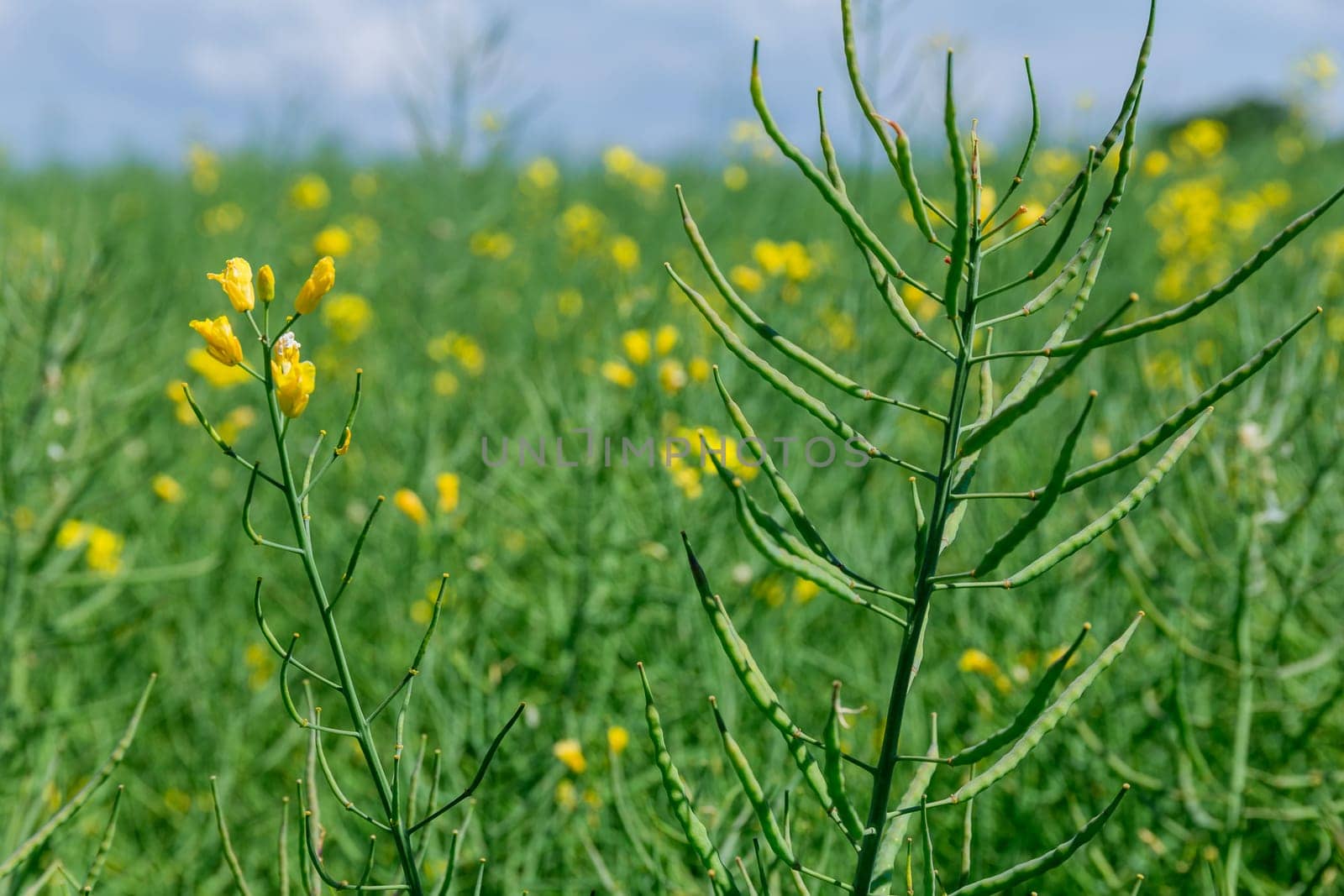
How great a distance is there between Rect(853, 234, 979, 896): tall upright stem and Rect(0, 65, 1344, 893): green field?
0.40m

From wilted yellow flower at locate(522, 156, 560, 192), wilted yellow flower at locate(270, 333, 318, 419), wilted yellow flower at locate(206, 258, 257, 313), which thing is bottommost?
wilted yellow flower at locate(270, 333, 318, 419)

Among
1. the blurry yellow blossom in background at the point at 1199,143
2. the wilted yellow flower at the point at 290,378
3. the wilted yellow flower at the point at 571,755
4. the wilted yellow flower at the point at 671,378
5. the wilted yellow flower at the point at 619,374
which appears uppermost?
the blurry yellow blossom in background at the point at 1199,143

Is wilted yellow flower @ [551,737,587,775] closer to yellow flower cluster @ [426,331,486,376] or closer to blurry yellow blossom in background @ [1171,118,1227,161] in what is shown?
yellow flower cluster @ [426,331,486,376]

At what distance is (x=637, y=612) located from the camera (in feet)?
6.45

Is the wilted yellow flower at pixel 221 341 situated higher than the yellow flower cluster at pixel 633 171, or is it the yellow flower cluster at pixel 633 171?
the yellow flower cluster at pixel 633 171

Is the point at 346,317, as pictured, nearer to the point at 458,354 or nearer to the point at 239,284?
the point at 458,354

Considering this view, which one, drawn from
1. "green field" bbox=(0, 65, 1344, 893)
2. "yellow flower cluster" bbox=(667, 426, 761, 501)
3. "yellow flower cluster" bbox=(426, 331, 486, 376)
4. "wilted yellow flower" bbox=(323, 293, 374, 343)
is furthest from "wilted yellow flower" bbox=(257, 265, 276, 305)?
"wilted yellow flower" bbox=(323, 293, 374, 343)

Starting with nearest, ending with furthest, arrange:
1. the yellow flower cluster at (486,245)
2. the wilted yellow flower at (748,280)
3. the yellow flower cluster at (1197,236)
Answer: the wilted yellow flower at (748,280) → the yellow flower cluster at (1197,236) → the yellow flower cluster at (486,245)

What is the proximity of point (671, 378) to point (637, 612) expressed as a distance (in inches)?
19.2

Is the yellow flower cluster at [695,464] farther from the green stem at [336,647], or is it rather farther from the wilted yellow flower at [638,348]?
the green stem at [336,647]

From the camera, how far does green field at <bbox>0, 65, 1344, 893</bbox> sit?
161cm

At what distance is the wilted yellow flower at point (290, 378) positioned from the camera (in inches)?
27.8

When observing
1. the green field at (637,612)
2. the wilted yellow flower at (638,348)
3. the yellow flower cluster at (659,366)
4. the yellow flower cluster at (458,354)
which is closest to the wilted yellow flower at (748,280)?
the green field at (637,612)

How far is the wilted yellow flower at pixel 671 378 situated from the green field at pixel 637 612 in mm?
14
